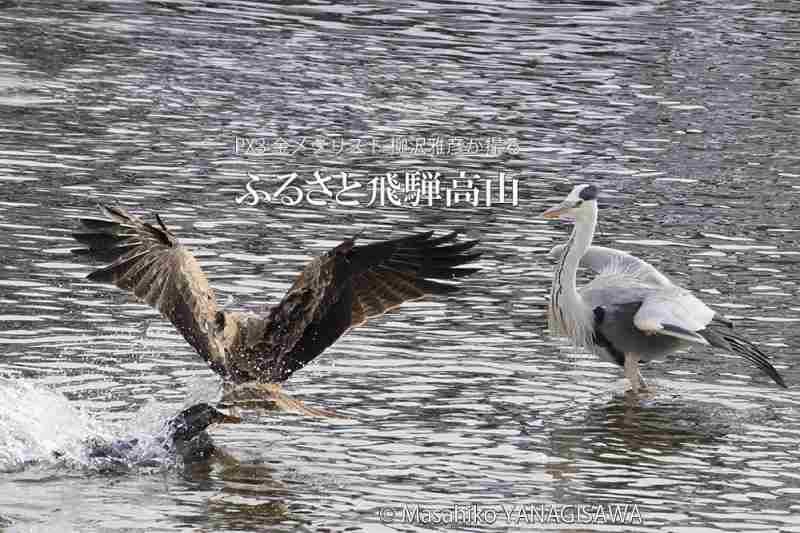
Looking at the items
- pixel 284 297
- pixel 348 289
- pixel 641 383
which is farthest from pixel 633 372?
pixel 284 297

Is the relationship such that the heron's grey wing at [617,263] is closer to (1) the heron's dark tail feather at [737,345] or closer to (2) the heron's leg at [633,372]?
(2) the heron's leg at [633,372]

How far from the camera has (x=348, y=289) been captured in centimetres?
962

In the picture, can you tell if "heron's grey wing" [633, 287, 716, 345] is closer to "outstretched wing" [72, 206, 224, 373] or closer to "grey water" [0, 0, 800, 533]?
"grey water" [0, 0, 800, 533]

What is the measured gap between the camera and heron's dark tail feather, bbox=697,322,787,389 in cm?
1099

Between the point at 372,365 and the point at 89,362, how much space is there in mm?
1823

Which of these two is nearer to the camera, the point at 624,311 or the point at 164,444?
the point at 164,444

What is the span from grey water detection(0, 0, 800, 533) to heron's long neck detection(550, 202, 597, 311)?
1.39 ft

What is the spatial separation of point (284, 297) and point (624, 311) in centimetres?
317

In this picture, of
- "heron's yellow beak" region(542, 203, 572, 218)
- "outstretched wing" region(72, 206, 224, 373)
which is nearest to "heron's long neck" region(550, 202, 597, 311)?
"heron's yellow beak" region(542, 203, 572, 218)

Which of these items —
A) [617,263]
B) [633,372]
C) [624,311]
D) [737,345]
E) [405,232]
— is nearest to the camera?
[737,345]

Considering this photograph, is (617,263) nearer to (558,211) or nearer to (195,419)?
(558,211)

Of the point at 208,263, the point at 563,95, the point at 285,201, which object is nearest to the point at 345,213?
the point at 285,201

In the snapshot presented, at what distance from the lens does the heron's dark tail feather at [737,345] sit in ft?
36.1

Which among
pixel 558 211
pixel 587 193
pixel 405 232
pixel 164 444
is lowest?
pixel 164 444
